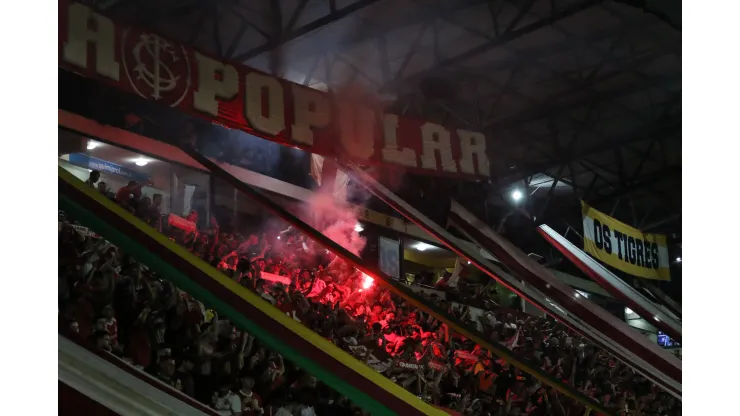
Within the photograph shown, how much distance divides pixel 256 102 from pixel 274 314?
2.93 m

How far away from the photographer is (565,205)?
14914 mm

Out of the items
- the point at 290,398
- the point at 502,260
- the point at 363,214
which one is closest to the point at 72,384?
the point at 290,398

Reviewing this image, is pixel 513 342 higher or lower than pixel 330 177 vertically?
lower

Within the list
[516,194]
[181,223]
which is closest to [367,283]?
[181,223]

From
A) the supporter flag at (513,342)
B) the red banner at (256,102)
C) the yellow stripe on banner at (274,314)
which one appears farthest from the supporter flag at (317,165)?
the yellow stripe on banner at (274,314)

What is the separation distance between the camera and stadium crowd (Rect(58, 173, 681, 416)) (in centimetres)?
397

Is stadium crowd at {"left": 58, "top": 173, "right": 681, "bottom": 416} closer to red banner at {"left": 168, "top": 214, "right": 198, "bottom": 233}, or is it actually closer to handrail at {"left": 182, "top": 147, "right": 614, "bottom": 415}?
red banner at {"left": 168, "top": 214, "right": 198, "bottom": 233}

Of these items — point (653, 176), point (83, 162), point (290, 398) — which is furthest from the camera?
point (653, 176)

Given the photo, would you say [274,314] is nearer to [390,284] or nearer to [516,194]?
[390,284]

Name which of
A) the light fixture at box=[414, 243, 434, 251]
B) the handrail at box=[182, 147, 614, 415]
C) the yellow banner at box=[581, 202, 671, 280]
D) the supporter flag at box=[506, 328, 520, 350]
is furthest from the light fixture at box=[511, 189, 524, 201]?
the handrail at box=[182, 147, 614, 415]

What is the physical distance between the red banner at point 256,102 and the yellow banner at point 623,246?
2.43 m

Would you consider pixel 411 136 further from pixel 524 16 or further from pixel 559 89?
pixel 559 89

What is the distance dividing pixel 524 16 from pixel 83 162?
4.94 metres

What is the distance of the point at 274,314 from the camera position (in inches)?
79.7
